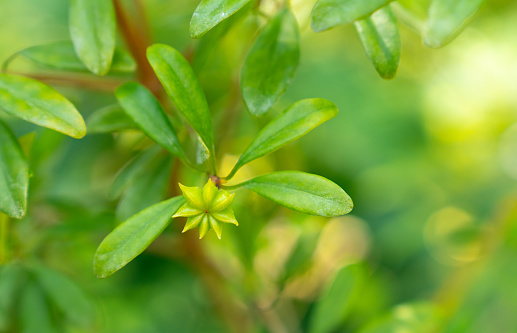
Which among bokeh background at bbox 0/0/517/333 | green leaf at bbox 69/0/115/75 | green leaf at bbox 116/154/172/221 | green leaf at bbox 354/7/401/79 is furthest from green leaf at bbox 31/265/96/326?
green leaf at bbox 354/7/401/79

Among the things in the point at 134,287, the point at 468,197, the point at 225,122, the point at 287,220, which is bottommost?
the point at 134,287

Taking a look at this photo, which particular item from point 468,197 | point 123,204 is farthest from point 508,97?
point 123,204

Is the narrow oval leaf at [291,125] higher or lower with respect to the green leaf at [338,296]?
higher

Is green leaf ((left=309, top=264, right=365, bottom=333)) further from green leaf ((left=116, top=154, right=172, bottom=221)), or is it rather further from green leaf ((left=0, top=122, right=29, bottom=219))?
green leaf ((left=0, top=122, right=29, bottom=219))

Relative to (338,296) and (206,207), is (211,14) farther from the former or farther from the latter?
(338,296)

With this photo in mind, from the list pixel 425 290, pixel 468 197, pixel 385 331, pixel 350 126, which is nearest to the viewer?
pixel 385 331

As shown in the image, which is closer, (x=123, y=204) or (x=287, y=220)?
(x=123, y=204)

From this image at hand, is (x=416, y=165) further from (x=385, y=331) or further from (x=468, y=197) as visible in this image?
(x=385, y=331)

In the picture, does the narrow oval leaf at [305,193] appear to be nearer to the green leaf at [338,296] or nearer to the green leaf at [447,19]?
the green leaf at [447,19]

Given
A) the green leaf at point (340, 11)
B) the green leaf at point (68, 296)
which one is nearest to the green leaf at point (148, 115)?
the green leaf at point (340, 11)
